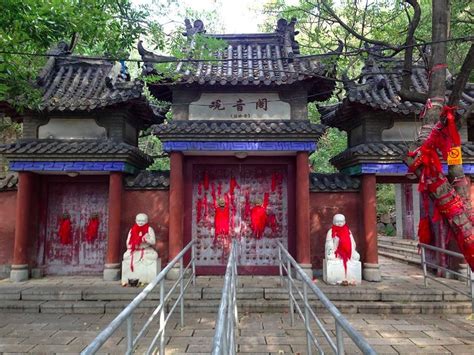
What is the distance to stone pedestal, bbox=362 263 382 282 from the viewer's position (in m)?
7.75

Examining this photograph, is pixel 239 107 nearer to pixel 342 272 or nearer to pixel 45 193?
pixel 342 272

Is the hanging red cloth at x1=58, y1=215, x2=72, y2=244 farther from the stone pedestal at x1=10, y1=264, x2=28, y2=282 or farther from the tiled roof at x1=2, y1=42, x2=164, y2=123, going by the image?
the tiled roof at x1=2, y1=42, x2=164, y2=123

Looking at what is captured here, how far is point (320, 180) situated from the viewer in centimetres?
855

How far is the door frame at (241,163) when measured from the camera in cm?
842

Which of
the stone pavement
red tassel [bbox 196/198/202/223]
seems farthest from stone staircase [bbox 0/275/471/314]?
red tassel [bbox 196/198/202/223]

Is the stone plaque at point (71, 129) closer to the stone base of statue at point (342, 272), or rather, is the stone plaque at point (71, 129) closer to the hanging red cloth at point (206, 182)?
the hanging red cloth at point (206, 182)

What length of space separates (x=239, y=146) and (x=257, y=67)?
2.32m

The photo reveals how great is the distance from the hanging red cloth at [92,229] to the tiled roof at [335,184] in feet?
17.6

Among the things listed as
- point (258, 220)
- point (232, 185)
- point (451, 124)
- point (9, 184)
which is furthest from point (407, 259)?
point (9, 184)

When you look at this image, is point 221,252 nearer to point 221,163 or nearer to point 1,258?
point 221,163

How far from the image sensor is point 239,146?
784 cm

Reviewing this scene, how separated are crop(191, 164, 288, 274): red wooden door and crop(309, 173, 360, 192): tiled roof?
2.39 feet

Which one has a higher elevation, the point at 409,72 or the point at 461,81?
the point at 409,72

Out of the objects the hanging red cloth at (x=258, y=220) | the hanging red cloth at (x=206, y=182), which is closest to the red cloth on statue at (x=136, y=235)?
the hanging red cloth at (x=206, y=182)
